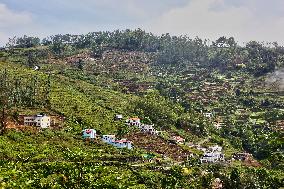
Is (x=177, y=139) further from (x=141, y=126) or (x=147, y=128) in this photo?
(x=141, y=126)

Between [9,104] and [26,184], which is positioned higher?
[9,104]

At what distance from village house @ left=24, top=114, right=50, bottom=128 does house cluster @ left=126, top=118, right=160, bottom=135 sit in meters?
18.2

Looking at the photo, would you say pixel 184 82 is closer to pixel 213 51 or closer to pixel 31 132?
pixel 213 51

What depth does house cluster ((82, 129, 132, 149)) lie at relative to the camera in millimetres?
76250

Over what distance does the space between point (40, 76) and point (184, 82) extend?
52203 mm

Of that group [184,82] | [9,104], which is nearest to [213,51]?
[184,82]

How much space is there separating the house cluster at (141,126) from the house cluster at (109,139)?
11.2 metres

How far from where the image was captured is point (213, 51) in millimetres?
186125

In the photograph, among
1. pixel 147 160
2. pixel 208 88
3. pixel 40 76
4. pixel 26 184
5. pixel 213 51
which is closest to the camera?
pixel 26 184

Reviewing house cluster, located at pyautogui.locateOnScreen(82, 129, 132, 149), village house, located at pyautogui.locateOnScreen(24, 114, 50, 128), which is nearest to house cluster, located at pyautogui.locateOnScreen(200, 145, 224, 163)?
house cluster, located at pyautogui.locateOnScreen(82, 129, 132, 149)

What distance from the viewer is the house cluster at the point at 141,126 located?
88.6 metres

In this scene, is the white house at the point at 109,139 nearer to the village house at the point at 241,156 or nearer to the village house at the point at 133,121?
the village house at the point at 133,121

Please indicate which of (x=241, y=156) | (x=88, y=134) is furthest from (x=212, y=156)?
(x=88, y=134)

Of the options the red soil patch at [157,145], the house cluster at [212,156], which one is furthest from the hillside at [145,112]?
the house cluster at [212,156]
